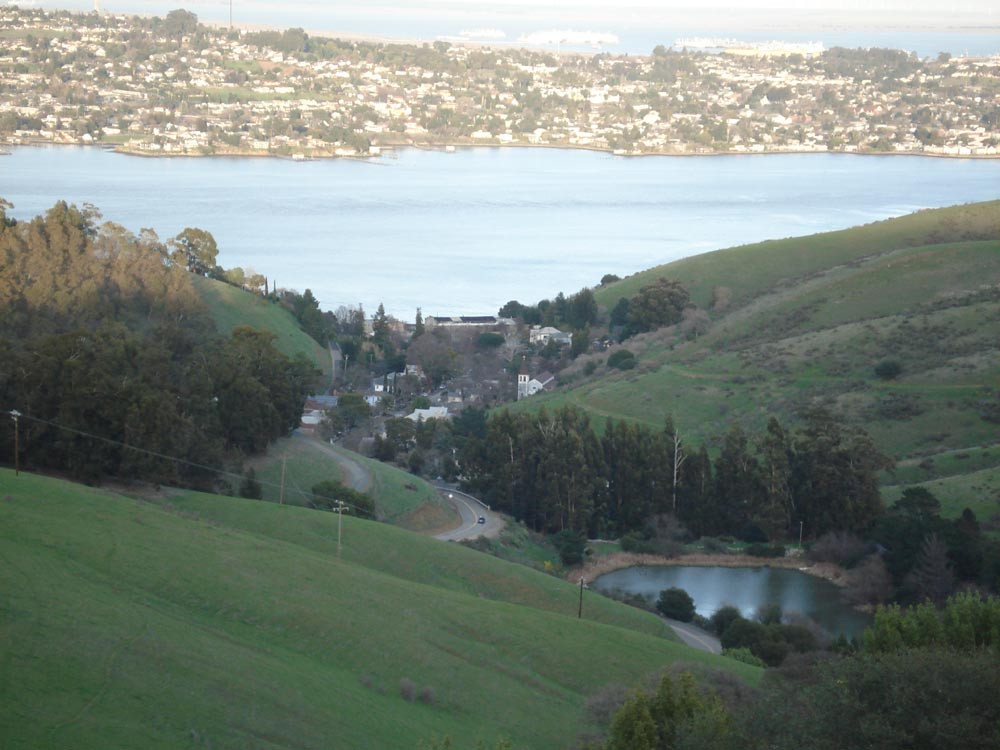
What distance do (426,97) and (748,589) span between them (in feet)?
301

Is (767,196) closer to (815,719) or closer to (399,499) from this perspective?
(399,499)

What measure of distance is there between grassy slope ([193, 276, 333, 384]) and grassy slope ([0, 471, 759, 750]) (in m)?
18.4

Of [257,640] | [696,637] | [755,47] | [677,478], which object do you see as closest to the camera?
[257,640]

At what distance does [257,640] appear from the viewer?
10078 millimetres

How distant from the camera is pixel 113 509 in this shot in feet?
40.5

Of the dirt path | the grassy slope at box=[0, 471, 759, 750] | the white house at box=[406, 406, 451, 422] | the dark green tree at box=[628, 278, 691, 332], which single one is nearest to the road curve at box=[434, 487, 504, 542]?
the dirt path

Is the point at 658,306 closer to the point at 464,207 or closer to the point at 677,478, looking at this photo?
the point at 677,478

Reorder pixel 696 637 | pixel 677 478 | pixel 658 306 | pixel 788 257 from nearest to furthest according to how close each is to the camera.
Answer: pixel 696 637 → pixel 677 478 → pixel 658 306 → pixel 788 257

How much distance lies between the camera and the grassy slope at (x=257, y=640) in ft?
26.4

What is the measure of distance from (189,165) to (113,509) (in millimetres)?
65170

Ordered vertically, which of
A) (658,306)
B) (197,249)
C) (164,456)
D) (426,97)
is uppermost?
(426,97)

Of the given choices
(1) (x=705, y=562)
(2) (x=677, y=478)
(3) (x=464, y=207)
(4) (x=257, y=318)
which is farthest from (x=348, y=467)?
(3) (x=464, y=207)

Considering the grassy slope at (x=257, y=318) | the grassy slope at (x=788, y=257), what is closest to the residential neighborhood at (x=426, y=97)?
the grassy slope at (x=257, y=318)

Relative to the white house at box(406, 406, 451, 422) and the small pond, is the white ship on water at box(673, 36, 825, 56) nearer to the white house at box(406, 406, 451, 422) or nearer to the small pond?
the white house at box(406, 406, 451, 422)
